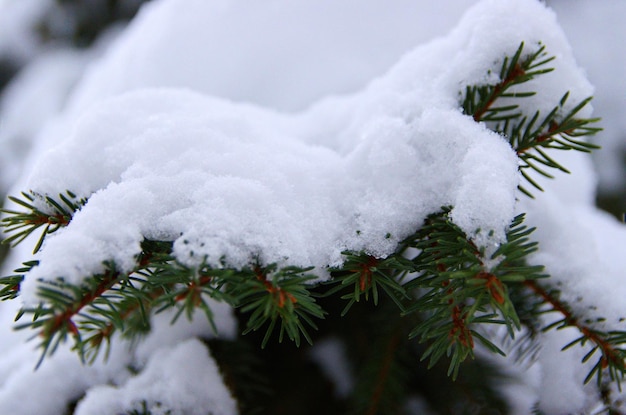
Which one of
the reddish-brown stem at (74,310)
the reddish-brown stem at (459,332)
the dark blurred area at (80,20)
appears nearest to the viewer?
the reddish-brown stem at (74,310)

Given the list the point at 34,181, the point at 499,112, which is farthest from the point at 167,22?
the point at 499,112

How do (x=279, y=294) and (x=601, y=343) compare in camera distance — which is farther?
(x=601, y=343)

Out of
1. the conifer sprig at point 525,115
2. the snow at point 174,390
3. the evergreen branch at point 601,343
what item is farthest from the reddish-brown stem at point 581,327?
the snow at point 174,390

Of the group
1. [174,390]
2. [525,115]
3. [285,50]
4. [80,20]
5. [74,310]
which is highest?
[80,20]

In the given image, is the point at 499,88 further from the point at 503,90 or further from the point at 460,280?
the point at 460,280

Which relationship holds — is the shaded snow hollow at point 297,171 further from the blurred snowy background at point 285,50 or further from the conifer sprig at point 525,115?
the blurred snowy background at point 285,50

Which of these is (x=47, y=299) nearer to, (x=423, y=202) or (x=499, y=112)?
(x=423, y=202)

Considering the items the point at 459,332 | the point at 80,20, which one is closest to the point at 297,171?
the point at 459,332
